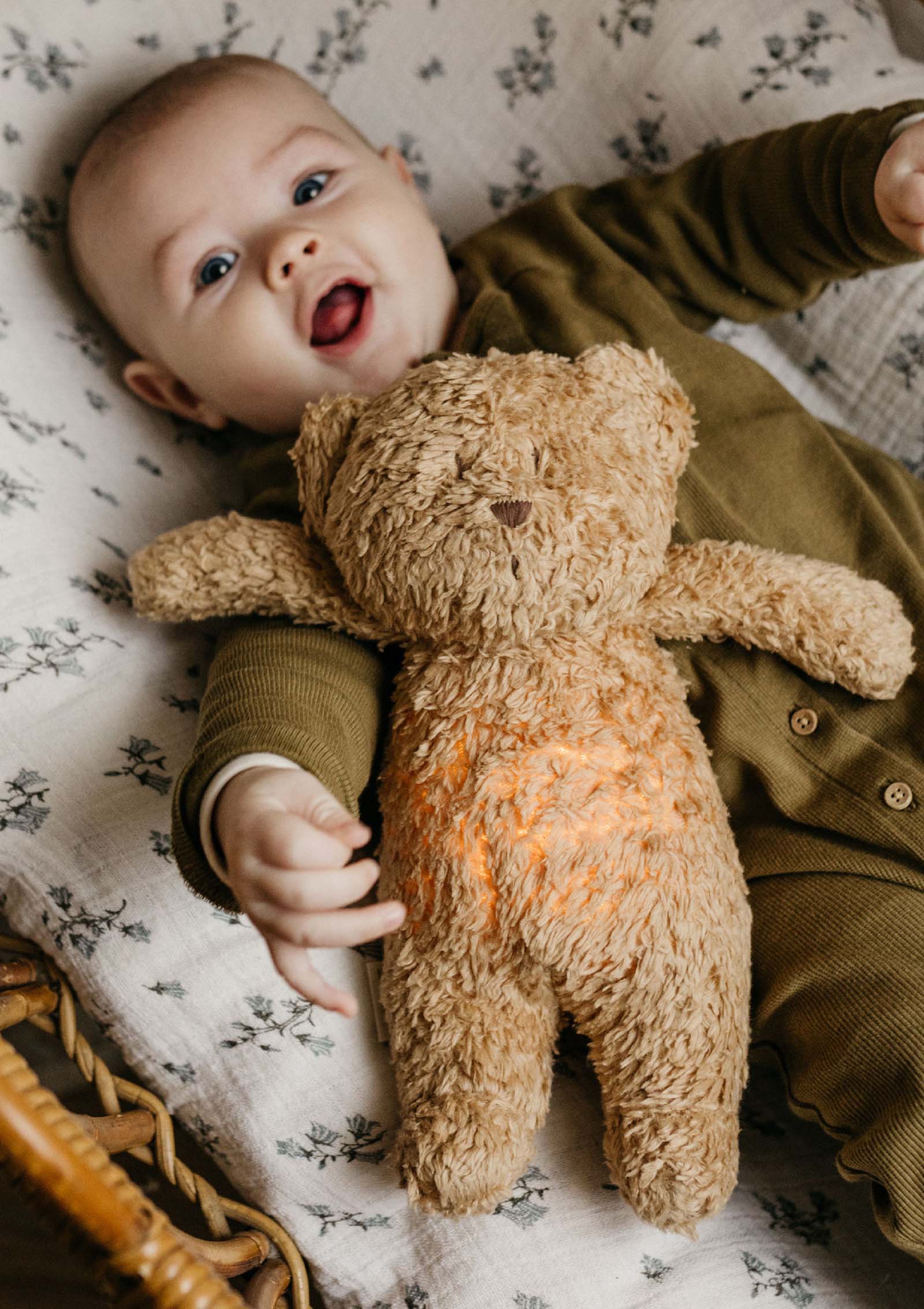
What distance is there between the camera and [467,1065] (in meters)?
0.63

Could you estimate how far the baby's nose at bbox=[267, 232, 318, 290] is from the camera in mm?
792

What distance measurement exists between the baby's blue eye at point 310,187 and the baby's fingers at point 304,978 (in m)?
0.64

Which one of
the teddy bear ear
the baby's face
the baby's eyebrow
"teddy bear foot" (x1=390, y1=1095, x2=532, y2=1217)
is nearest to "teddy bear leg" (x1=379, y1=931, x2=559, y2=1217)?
"teddy bear foot" (x1=390, y1=1095, x2=532, y2=1217)

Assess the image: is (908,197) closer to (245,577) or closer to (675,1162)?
(245,577)

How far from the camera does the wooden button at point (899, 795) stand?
744 millimetres

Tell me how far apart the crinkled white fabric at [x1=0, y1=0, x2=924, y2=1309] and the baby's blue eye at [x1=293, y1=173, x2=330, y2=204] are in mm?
262

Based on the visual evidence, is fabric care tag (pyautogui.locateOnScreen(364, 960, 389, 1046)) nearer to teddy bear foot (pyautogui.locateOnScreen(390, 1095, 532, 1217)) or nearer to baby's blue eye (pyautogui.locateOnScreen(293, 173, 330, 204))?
teddy bear foot (pyautogui.locateOnScreen(390, 1095, 532, 1217))

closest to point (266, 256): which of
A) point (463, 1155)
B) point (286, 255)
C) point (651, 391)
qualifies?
point (286, 255)

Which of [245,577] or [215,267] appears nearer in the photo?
[245,577]

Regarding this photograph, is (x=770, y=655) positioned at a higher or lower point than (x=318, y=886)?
lower

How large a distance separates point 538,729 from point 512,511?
0.13 meters

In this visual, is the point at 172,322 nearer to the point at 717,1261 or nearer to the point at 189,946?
the point at 189,946

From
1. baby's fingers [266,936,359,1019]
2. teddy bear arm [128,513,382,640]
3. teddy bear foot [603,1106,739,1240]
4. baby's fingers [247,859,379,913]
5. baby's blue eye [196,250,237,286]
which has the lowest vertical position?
teddy bear foot [603,1106,739,1240]

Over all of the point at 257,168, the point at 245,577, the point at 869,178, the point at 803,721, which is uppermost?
the point at 257,168
